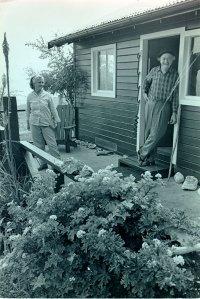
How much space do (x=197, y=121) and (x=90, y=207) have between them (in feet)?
9.50

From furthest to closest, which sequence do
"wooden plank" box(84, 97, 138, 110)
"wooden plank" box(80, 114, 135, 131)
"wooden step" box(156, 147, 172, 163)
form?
"wooden plank" box(80, 114, 135, 131) < "wooden plank" box(84, 97, 138, 110) < "wooden step" box(156, 147, 172, 163)

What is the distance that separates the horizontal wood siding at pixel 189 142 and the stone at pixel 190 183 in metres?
0.18

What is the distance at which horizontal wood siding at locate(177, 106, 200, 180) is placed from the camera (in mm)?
4742

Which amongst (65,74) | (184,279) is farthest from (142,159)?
(65,74)

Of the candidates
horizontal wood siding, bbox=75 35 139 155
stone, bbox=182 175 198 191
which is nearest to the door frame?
horizontal wood siding, bbox=75 35 139 155

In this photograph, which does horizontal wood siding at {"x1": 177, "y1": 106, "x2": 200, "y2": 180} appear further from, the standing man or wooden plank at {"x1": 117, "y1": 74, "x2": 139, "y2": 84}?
wooden plank at {"x1": 117, "y1": 74, "x2": 139, "y2": 84}

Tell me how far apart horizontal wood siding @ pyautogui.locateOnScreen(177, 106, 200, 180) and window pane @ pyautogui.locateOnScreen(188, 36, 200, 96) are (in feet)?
0.97

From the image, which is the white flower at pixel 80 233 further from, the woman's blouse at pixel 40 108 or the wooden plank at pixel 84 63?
the wooden plank at pixel 84 63

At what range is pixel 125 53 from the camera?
6355mm

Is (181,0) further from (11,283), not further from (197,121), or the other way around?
(11,283)

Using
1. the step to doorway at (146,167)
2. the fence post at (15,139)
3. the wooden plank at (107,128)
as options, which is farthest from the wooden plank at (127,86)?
the fence post at (15,139)

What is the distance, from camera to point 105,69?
297 inches

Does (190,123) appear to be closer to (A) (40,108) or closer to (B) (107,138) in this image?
(A) (40,108)

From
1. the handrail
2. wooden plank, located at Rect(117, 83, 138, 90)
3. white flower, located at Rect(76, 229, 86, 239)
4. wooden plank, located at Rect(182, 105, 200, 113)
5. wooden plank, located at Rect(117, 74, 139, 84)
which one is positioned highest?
wooden plank, located at Rect(117, 74, 139, 84)
